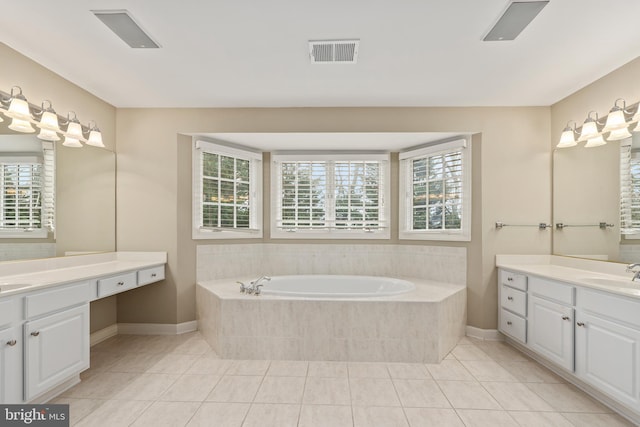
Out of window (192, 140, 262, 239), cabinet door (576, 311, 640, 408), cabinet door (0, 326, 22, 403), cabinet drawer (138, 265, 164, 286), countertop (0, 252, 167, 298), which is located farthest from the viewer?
window (192, 140, 262, 239)

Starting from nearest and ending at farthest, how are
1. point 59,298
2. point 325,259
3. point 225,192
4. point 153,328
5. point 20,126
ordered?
point 59,298 → point 20,126 → point 153,328 → point 225,192 → point 325,259

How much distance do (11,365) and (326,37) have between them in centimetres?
276

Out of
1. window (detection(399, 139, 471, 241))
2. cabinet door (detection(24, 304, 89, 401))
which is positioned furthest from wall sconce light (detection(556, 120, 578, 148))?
cabinet door (detection(24, 304, 89, 401))

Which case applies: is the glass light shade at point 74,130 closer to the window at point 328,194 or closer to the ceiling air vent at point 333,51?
the window at point 328,194

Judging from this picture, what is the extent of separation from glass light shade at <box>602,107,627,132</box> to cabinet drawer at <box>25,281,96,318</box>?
4.21 m

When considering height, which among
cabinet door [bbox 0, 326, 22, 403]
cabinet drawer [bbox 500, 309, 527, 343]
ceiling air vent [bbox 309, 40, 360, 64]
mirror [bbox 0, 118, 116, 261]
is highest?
ceiling air vent [bbox 309, 40, 360, 64]

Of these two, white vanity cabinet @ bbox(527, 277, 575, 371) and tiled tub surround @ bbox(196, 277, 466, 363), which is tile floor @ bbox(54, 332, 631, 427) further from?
white vanity cabinet @ bbox(527, 277, 575, 371)

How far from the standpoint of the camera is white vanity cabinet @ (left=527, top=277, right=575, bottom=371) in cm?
247

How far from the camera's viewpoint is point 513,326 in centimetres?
317

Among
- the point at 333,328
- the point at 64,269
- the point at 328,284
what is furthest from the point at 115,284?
the point at 328,284

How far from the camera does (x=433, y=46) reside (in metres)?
2.37

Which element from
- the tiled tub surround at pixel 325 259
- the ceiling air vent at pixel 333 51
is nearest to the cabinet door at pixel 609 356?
the tiled tub surround at pixel 325 259

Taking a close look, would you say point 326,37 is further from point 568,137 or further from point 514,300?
point 514,300

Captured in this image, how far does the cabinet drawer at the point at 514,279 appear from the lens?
3.04 metres
